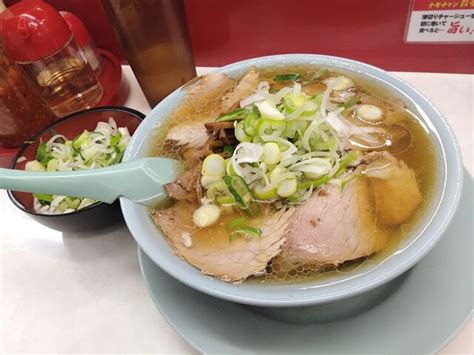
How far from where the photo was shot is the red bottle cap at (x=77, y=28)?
154 centimetres

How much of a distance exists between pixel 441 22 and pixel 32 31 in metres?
1.30

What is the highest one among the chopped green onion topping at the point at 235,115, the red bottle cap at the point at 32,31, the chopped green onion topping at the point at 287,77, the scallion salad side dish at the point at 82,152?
the red bottle cap at the point at 32,31

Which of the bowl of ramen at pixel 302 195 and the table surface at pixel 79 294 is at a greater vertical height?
the bowl of ramen at pixel 302 195

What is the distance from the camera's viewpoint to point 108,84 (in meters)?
1.61

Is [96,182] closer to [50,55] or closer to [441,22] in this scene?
[50,55]

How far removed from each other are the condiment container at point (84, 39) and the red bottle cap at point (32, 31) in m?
0.11

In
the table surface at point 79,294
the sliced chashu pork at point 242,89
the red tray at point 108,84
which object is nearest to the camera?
the table surface at point 79,294

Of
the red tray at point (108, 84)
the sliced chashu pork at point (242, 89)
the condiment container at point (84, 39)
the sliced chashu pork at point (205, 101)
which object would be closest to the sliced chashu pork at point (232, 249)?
the sliced chashu pork at point (205, 101)

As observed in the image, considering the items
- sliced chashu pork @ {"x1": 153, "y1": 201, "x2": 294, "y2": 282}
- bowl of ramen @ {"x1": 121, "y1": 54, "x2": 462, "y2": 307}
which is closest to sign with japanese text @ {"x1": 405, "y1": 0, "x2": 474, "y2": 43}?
bowl of ramen @ {"x1": 121, "y1": 54, "x2": 462, "y2": 307}

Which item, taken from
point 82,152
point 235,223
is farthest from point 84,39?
point 235,223

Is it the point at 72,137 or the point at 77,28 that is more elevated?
the point at 77,28

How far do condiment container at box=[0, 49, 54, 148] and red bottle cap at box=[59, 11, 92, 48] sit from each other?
0.23 meters

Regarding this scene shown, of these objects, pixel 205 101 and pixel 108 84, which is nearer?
pixel 205 101

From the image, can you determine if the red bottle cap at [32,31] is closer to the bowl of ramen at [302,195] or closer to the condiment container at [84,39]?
the condiment container at [84,39]
